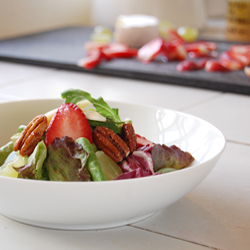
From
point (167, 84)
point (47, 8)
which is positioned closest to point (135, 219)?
point (167, 84)

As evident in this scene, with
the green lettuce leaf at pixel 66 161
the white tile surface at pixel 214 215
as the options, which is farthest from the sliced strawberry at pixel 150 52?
the green lettuce leaf at pixel 66 161

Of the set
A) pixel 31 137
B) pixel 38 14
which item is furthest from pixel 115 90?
pixel 38 14

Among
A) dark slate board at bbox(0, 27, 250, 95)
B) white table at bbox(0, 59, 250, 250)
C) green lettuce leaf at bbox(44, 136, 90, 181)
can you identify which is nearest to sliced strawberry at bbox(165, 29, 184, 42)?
dark slate board at bbox(0, 27, 250, 95)

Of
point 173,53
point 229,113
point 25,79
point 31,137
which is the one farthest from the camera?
point 173,53

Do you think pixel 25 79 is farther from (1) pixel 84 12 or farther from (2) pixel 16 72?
(1) pixel 84 12

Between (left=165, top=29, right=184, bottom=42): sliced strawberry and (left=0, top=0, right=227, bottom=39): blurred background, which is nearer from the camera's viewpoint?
(left=165, top=29, right=184, bottom=42): sliced strawberry

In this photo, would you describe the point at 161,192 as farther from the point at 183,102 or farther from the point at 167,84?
the point at 167,84

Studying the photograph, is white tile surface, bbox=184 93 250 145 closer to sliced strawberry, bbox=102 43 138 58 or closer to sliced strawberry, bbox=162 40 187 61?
sliced strawberry, bbox=162 40 187 61
